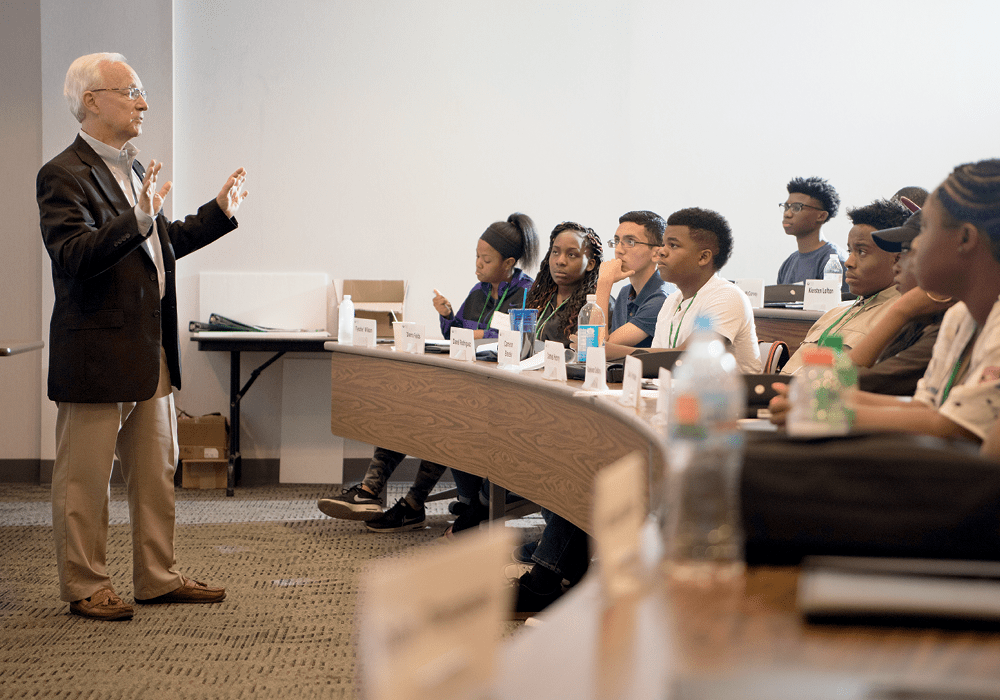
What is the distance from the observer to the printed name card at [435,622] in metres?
0.48

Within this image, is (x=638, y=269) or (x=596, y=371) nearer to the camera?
(x=596, y=371)

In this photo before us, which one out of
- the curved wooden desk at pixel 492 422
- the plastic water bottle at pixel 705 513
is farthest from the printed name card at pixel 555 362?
the plastic water bottle at pixel 705 513

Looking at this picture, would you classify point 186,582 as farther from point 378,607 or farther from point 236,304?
point 378,607

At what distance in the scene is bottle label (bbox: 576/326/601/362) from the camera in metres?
2.63

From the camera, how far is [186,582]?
2.68 metres

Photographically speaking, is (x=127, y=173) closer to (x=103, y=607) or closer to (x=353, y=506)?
(x=103, y=607)

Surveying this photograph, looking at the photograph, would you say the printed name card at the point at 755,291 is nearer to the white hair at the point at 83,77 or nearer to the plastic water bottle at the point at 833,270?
the plastic water bottle at the point at 833,270

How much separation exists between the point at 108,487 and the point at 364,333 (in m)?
1.26

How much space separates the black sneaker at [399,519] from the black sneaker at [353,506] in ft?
0.11

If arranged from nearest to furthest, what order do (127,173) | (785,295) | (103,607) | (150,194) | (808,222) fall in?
(150,194) < (103,607) < (127,173) < (785,295) < (808,222)

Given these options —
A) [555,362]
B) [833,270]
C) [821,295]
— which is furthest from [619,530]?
[833,270]

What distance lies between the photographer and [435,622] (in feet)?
1.70

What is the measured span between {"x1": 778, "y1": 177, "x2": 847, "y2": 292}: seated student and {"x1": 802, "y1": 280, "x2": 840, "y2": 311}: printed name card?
573mm

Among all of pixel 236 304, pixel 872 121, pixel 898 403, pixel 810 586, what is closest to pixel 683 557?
pixel 810 586
